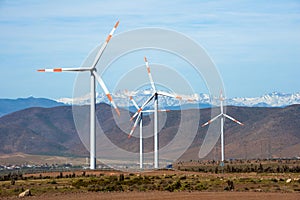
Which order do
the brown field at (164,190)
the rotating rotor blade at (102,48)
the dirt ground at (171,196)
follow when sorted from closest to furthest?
the dirt ground at (171,196), the brown field at (164,190), the rotating rotor blade at (102,48)

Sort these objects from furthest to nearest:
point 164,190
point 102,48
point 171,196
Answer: point 102,48 → point 164,190 → point 171,196

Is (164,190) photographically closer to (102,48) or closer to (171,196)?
(171,196)

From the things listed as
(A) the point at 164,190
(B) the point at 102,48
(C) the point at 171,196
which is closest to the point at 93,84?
(B) the point at 102,48

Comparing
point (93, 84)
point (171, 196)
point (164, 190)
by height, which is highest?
point (93, 84)

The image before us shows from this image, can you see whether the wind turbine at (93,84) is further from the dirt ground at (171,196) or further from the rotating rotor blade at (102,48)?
the dirt ground at (171,196)

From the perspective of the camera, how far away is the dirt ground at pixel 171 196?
169ft

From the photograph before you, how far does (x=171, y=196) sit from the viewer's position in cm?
5294

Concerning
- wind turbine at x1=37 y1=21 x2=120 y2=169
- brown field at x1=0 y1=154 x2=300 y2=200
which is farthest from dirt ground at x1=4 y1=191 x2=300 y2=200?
wind turbine at x1=37 y1=21 x2=120 y2=169

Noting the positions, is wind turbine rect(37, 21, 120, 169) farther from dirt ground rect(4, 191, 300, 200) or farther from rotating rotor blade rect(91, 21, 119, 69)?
dirt ground rect(4, 191, 300, 200)

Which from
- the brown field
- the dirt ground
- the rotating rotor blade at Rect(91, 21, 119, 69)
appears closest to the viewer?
the dirt ground

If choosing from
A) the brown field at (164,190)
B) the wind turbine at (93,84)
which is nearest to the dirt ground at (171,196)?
the brown field at (164,190)

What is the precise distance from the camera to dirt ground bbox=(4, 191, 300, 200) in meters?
51.4

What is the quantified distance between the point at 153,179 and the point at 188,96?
25.5 m

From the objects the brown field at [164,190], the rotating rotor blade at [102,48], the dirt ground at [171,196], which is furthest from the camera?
the rotating rotor blade at [102,48]
